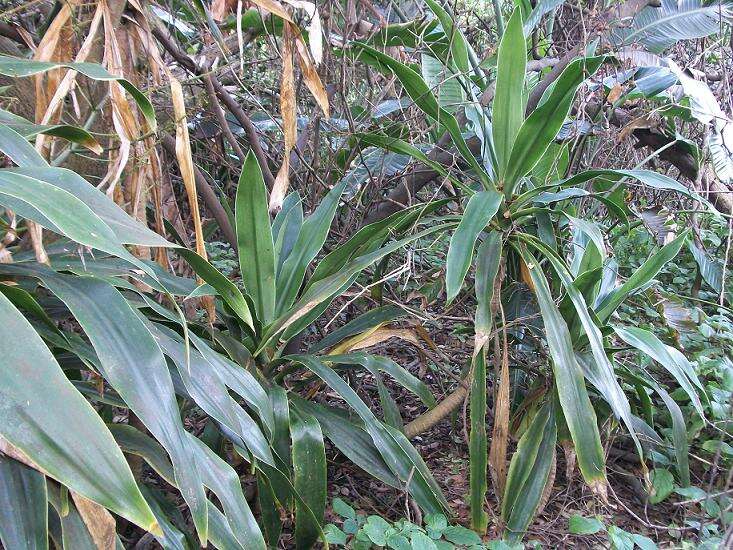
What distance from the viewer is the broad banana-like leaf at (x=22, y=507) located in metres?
0.82

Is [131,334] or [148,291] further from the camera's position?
[148,291]

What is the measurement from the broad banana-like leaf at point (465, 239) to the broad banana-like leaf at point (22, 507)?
83 centimetres

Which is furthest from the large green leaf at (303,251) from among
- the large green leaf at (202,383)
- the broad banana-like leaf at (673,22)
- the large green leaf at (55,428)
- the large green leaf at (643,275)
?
the broad banana-like leaf at (673,22)

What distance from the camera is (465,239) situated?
1.42 metres

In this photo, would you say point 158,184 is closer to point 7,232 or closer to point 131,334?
point 7,232

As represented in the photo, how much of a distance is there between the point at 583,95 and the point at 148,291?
1.41 metres

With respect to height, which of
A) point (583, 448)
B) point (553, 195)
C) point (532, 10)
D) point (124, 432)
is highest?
point (532, 10)

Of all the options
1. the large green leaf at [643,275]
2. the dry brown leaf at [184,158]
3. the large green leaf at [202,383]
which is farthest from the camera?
the large green leaf at [643,275]

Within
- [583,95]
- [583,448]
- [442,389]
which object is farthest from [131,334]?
[583,95]

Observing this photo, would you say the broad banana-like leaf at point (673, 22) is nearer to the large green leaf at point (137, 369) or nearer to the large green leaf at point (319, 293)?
the large green leaf at point (319, 293)

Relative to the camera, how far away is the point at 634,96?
1.79 meters

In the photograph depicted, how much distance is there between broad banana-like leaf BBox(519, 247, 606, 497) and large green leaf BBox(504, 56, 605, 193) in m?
0.28

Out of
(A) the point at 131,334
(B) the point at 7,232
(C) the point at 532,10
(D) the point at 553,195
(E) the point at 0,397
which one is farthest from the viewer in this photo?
(C) the point at 532,10

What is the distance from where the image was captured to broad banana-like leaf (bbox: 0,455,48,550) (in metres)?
0.82
